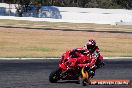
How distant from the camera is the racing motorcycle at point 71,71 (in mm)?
12711

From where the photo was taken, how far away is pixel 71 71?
13016 millimetres

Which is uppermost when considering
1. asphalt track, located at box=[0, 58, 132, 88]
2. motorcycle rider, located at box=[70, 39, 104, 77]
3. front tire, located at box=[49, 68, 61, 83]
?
motorcycle rider, located at box=[70, 39, 104, 77]

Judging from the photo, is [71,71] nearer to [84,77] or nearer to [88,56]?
[84,77]

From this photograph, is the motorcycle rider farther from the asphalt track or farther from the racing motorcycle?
the asphalt track

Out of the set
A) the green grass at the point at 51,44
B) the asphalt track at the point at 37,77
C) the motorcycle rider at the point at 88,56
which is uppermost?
the motorcycle rider at the point at 88,56

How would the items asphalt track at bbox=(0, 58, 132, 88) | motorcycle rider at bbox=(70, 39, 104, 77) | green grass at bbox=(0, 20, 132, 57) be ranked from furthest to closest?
green grass at bbox=(0, 20, 132, 57), motorcycle rider at bbox=(70, 39, 104, 77), asphalt track at bbox=(0, 58, 132, 88)

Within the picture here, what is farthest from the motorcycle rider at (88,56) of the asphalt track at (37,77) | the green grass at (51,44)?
the green grass at (51,44)

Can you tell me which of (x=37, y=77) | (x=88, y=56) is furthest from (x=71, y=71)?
(x=37, y=77)

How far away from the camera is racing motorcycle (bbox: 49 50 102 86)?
12711mm

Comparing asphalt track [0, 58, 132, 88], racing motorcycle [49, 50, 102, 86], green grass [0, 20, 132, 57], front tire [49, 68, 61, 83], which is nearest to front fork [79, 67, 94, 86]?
racing motorcycle [49, 50, 102, 86]

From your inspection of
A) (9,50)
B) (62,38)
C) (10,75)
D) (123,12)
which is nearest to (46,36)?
(62,38)

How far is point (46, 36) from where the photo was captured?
132 feet

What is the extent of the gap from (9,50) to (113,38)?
15.9 metres

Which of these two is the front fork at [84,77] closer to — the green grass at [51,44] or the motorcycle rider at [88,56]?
the motorcycle rider at [88,56]
